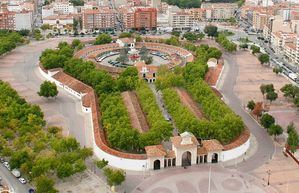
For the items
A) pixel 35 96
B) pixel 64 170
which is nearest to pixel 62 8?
pixel 35 96

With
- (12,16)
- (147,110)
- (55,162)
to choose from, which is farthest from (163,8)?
(55,162)

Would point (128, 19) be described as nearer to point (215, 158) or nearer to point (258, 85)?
point (258, 85)

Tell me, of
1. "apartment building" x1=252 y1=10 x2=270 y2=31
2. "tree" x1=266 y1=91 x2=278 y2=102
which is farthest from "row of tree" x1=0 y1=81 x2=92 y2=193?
"apartment building" x1=252 y1=10 x2=270 y2=31

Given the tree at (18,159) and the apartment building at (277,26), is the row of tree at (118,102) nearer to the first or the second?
the tree at (18,159)

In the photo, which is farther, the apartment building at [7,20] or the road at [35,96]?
the apartment building at [7,20]

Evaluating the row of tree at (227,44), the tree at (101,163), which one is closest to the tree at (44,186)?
the tree at (101,163)

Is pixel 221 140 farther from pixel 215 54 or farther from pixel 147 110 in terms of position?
pixel 215 54

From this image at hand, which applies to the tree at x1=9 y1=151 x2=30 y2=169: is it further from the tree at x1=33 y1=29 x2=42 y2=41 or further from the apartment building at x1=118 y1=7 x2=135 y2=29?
the apartment building at x1=118 y1=7 x2=135 y2=29
